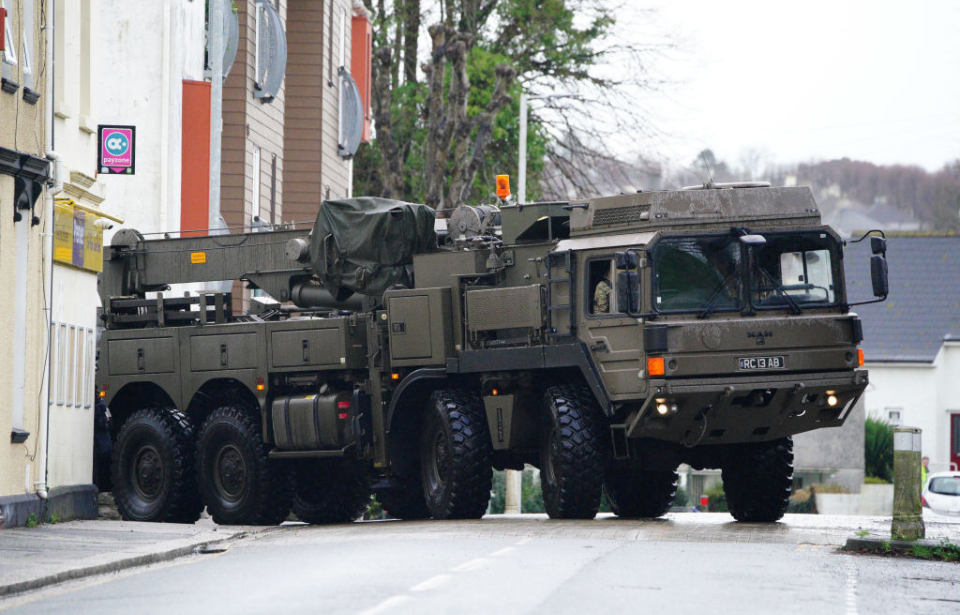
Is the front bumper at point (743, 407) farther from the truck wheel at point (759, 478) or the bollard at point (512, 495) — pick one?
the bollard at point (512, 495)

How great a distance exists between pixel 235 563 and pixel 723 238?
6.09 meters

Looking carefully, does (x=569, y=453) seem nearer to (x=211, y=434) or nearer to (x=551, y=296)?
(x=551, y=296)

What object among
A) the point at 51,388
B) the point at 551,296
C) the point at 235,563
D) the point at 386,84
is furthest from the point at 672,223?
the point at 386,84

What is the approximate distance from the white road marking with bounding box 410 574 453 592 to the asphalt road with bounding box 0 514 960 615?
13 mm

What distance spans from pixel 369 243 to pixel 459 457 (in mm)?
3068

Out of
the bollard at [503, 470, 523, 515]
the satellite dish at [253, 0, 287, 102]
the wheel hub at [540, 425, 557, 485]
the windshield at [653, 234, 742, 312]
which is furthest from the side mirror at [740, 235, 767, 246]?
the satellite dish at [253, 0, 287, 102]

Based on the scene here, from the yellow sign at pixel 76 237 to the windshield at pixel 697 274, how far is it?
6.74 metres

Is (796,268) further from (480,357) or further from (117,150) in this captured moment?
(117,150)

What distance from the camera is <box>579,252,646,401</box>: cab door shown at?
1717 cm

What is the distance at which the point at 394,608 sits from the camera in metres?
10.3

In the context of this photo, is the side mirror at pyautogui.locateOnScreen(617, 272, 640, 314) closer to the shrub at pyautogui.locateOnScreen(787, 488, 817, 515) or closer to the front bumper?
the front bumper

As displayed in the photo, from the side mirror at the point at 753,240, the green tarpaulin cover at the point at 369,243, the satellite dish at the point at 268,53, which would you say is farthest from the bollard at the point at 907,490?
the satellite dish at the point at 268,53

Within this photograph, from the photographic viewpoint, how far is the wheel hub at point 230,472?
827 inches

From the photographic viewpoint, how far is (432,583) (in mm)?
11609
